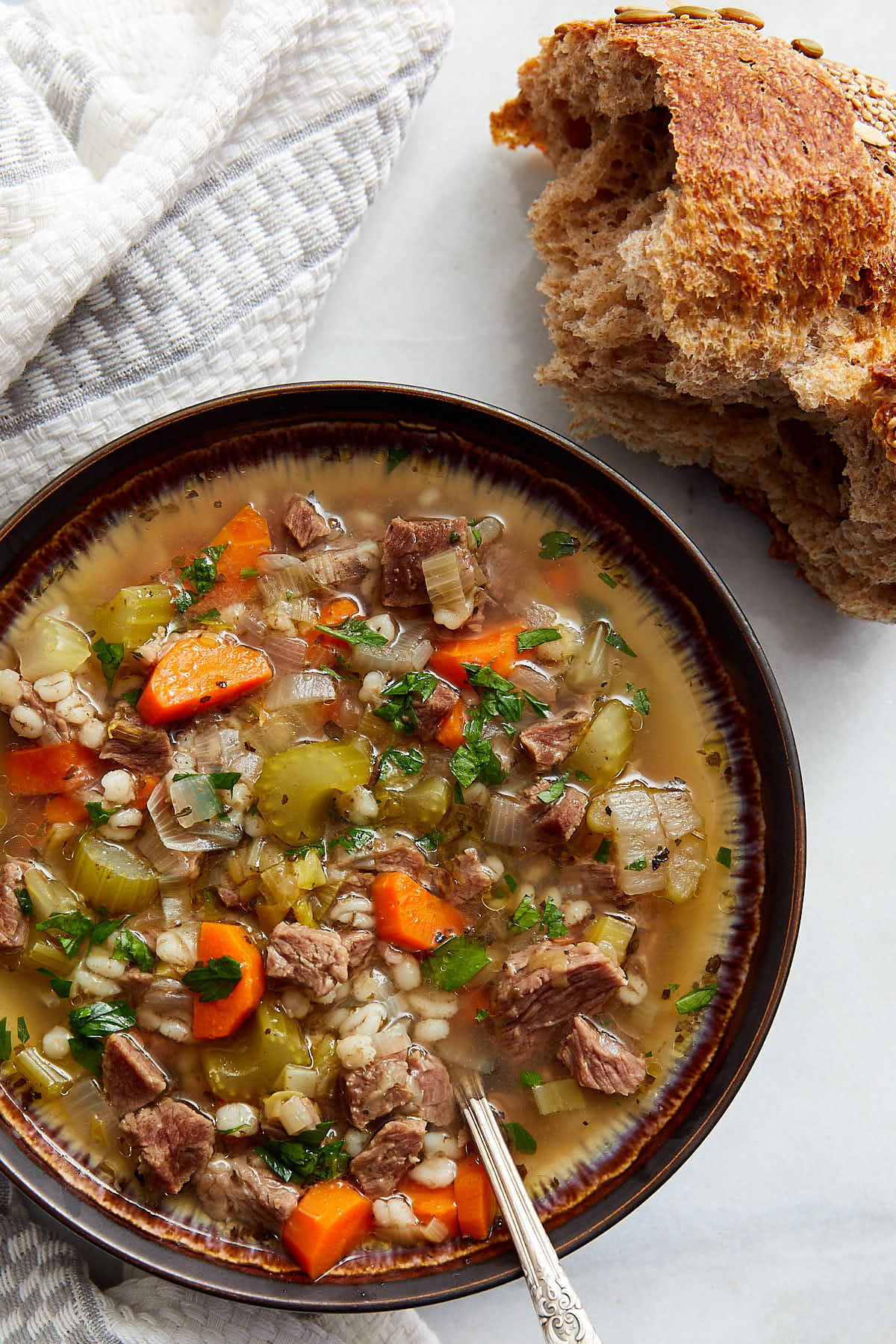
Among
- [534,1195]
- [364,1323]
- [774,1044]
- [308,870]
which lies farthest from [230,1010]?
[774,1044]

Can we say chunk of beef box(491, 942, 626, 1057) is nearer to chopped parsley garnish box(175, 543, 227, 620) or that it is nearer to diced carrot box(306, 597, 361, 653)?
diced carrot box(306, 597, 361, 653)

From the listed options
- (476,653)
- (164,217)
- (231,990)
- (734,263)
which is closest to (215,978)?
(231,990)

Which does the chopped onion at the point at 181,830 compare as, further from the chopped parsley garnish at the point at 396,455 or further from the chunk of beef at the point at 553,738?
the chopped parsley garnish at the point at 396,455

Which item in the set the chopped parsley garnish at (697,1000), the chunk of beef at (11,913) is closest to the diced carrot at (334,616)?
the chunk of beef at (11,913)

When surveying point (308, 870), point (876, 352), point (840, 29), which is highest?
point (840, 29)

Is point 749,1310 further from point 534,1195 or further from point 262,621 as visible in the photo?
point 262,621

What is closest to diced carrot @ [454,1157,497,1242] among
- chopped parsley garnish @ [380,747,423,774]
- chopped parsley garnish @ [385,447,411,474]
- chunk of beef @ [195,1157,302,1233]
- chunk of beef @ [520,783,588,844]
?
chunk of beef @ [195,1157,302,1233]
